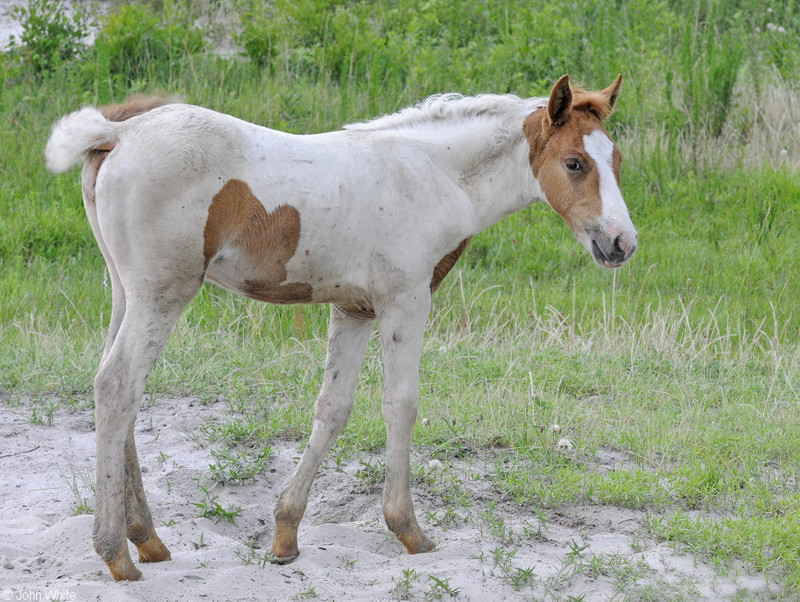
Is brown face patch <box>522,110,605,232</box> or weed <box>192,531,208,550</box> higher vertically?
brown face patch <box>522,110,605,232</box>

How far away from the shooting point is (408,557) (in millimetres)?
4098

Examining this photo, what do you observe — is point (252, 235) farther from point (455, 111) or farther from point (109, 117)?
point (455, 111)

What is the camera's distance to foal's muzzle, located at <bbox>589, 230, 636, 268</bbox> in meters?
3.92

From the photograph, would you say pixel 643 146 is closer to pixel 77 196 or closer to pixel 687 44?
pixel 687 44

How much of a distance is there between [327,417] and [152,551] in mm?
926

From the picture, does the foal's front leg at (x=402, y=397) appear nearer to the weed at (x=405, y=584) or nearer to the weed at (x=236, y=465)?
the weed at (x=405, y=584)

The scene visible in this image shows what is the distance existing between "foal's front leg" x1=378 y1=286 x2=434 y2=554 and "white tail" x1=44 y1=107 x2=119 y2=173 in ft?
4.39


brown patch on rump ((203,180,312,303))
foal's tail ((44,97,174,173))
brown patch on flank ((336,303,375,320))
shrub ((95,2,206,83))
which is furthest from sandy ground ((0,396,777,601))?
shrub ((95,2,206,83))

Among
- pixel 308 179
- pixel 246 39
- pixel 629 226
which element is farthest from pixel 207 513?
pixel 246 39

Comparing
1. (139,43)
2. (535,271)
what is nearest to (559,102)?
(535,271)

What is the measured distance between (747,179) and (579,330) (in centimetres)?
357

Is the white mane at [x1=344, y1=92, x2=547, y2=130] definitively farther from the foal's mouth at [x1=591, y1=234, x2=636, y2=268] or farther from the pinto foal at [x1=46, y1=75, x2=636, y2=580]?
the foal's mouth at [x1=591, y1=234, x2=636, y2=268]

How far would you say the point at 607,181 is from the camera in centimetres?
400

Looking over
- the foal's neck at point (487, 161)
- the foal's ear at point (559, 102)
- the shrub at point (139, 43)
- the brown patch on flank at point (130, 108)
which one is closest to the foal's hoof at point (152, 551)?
the brown patch on flank at point (130, 108)
